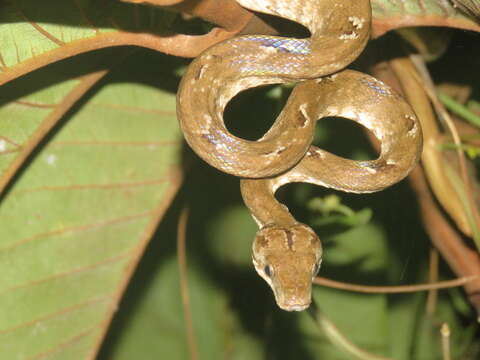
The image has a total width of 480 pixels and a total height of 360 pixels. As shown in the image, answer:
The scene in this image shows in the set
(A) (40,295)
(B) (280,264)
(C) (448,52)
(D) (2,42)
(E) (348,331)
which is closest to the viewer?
(D) (2,42)

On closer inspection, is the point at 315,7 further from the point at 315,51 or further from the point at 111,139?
the point at 111,139

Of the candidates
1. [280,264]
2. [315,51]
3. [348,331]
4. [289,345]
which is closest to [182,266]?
[289,345]

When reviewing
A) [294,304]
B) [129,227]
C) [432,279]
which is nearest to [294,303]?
[294,304]

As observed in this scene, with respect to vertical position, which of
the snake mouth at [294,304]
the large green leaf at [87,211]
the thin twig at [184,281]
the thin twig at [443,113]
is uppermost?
the thin twig at [443,113]

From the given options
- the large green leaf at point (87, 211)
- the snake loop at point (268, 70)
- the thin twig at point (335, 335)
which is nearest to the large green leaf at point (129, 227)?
the large green leaf at point (87, 211)

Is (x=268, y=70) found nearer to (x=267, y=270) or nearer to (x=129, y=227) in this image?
(x=267, y=270)

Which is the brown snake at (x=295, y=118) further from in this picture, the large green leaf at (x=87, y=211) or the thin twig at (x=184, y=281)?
the thin twig at (x=184, y=281)

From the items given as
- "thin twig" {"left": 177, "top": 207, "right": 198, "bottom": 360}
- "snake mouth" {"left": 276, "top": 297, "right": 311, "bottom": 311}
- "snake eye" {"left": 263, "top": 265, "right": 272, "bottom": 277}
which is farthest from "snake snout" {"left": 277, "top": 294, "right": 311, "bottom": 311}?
"thin twig" {"left": 177, "top": 207, "right": 198, "bottom": 360}
